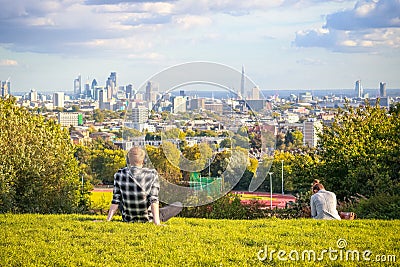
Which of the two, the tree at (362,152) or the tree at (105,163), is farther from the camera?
the tree at (105,163)

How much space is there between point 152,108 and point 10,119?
5867 mm

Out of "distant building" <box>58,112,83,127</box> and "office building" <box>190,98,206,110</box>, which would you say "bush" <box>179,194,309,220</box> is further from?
"distant building" <box>58,112,83,127</box>

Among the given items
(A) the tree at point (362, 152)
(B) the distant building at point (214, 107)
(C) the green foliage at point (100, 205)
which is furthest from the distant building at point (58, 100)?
(B) the distant building at point (214, 107)

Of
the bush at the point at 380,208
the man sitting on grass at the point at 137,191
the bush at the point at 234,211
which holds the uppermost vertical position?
the man sitting on grass at the point at 137,191

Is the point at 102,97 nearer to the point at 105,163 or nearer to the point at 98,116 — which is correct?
the point at 98,116

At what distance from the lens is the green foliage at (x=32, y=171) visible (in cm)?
1209

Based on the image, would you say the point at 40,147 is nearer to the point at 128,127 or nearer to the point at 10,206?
the point at 10,206

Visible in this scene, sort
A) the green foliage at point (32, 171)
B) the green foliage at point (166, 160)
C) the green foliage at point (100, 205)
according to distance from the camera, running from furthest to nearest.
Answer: the green foliage at point (100, 205) → the green foliage at point (32, 171) → the green foliage at point (166, 160)

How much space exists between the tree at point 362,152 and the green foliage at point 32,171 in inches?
275

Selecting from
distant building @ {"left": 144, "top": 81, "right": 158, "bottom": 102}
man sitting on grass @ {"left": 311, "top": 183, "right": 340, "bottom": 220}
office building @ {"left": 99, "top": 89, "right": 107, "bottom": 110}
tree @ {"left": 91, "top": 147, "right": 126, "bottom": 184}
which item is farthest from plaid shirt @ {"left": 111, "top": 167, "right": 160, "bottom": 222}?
office building @ {"left": 99, "top": 89, "right": 107, "bottom": 110}

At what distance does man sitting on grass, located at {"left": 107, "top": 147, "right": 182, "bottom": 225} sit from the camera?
24.0 feet

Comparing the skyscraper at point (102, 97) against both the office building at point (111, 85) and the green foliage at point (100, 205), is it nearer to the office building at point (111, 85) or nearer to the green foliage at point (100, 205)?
the office building at point (111, 85)

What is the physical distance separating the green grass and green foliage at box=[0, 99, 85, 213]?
4345 mm

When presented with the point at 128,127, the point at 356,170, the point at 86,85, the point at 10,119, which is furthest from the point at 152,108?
the point at 86,85
